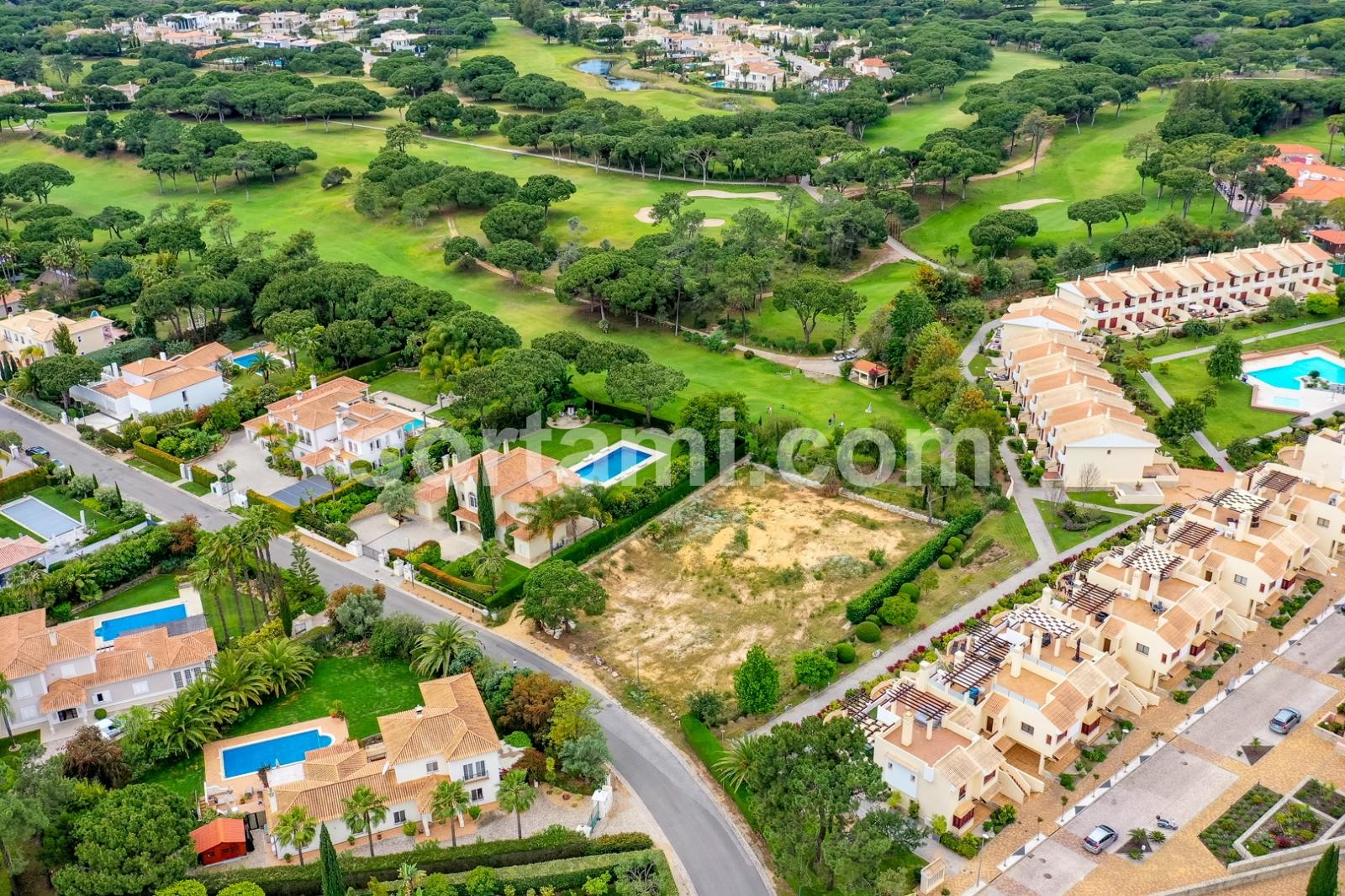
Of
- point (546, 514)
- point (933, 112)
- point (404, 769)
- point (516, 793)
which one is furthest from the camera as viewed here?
point (933, 112)

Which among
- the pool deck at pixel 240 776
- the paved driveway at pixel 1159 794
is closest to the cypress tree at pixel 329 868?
the pool deck at pixel 240 776

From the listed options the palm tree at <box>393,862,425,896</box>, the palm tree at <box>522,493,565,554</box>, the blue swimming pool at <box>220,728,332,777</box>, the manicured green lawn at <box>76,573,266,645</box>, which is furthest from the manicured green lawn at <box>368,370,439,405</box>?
the palm tree at <box>393,862,425,896</box>

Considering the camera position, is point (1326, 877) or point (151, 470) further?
point (151, 470)

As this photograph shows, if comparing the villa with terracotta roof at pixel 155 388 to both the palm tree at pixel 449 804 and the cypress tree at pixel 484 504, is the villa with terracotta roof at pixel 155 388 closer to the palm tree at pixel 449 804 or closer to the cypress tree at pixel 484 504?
the cypress tree at pixel 484 504

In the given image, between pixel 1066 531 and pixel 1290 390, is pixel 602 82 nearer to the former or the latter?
pixel 1290 390

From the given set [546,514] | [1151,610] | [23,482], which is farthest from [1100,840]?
[23,482]

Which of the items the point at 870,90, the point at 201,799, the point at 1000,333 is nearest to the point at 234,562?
the point at 201,799

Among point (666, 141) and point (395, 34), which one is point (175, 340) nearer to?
point (666, 141)
